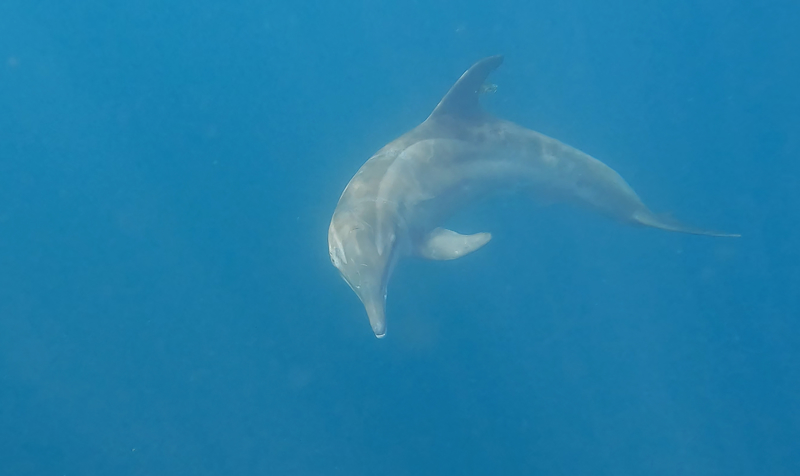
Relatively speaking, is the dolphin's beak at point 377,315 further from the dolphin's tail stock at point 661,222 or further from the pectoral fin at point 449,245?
the dolphin's tail stock at point 661,222

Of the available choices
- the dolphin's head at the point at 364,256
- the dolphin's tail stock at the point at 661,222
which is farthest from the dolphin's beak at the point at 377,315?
the dolphin's tail stock at the point at 661,222

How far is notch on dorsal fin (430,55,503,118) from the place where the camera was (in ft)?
23.3

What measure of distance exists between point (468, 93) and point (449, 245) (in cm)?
201

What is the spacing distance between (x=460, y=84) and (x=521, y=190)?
194 centimetres

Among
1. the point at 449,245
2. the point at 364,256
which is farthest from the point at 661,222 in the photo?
the point at 364,256

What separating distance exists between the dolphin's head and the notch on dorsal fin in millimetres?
2119

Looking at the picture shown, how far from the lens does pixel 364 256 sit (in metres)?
5.98

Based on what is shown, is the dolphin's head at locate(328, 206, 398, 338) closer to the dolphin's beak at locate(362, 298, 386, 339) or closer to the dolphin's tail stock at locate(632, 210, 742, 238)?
the dolphin's beak at locate(362, 298, 386, 339)

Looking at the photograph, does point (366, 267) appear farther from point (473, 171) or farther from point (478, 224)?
point (478, 224)

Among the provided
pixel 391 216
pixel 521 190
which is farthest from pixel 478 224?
pixel 391 216

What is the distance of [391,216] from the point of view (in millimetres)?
6547

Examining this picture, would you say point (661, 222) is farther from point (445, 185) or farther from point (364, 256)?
point (364, 256)

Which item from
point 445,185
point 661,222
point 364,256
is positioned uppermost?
point 445,185

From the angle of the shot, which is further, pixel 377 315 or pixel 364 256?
pixel 364 256
